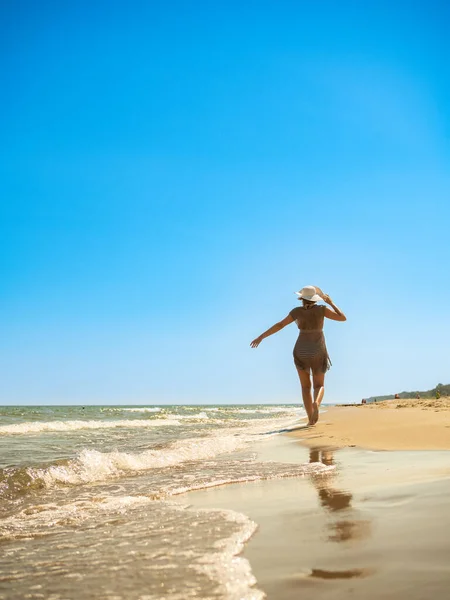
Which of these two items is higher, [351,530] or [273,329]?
[273,329]

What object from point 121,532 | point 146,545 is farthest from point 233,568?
point 121,532

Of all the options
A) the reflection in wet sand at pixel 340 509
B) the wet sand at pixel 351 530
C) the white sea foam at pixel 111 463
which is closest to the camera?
the wet sand at pixel 351 530

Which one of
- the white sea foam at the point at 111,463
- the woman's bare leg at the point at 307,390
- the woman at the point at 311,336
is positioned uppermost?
the woman at the point at 311,336

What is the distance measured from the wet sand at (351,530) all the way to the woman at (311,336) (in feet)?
14.0

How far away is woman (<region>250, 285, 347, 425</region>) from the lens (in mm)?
8094

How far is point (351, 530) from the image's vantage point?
2072 millimetres

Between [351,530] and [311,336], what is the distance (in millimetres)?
6197

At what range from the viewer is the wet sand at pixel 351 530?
1.52 m

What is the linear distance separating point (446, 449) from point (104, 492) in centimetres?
296

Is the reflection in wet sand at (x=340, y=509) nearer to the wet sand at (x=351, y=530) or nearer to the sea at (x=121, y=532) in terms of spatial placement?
the wet sand at (x=351, y=530)

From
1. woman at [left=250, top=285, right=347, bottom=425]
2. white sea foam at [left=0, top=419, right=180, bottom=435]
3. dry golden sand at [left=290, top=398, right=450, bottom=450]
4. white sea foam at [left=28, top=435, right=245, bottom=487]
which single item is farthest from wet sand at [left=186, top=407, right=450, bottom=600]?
white sea foam at [left=0, top=419, right=180, bottom=435]

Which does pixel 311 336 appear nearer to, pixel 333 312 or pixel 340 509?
pixel 333 312

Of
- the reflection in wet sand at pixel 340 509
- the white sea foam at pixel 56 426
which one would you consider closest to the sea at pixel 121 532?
the reflection in wet sand at pixel 340 509

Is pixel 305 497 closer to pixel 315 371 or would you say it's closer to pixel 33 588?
pixel 33 588
